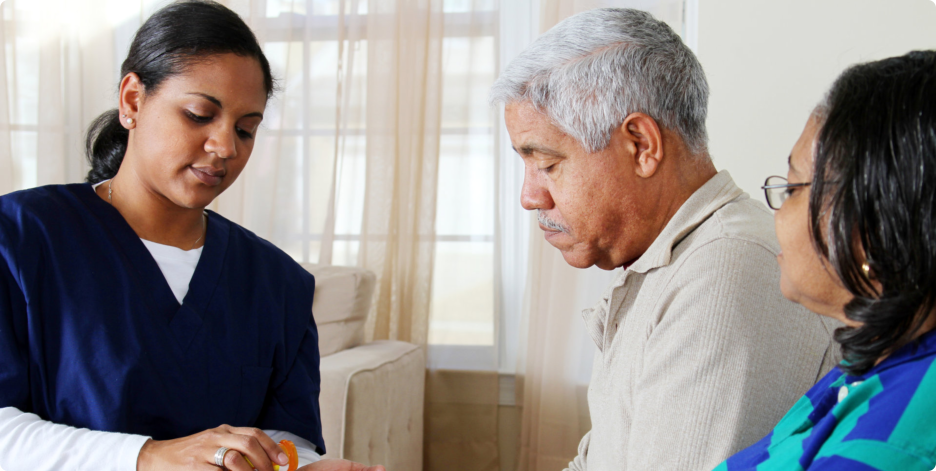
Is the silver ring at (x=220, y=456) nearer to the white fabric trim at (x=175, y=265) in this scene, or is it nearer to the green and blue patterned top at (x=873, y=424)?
the white fabric trim at (x=175, y=265)

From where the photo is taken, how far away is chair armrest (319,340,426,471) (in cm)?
182

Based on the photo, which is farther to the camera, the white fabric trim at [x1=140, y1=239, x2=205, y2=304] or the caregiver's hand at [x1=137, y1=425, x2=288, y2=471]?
the white fabric trim at [x1=140, y1=239, x2=205, y2=304]

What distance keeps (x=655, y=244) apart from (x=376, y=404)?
1.28m

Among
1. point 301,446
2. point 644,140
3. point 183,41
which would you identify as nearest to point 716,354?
point 644,140

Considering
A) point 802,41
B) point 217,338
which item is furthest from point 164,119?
point 802,41

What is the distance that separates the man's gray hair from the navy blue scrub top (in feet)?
2.14

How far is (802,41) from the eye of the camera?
216 cm

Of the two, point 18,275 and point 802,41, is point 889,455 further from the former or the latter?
point 802,41

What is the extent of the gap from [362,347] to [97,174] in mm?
1218

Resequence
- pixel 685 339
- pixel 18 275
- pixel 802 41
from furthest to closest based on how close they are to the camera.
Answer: pixel 802 41 < pixel 18 275 < pixel 685 339

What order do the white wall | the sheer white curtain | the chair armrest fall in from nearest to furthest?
the chair armrest
the white wall
the sheer white curtain

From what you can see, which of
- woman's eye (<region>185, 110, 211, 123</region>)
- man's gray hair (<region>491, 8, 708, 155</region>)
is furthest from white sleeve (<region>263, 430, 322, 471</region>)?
man's gray hair (<region>491, 8, 708, 155</region>)

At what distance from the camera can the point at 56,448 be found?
3.05 ft

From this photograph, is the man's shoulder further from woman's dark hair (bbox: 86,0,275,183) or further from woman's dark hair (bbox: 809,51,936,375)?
woman's dark hair (bbox: 86,0,275,183)
